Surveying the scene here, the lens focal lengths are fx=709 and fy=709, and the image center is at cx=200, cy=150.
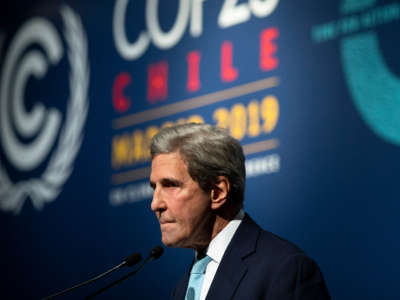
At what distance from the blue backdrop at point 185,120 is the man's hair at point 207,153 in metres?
0.80

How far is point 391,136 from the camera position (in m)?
3.04

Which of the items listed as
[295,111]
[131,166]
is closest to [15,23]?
[131,166]

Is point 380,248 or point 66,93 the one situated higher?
point 66,93

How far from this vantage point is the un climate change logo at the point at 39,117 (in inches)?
185

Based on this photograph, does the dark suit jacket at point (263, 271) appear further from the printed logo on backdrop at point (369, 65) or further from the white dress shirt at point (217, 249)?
the printed logo on backdrop at point (369, 65)

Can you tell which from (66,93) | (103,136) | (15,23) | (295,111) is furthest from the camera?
(15,23)

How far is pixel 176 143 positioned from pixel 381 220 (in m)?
1.03

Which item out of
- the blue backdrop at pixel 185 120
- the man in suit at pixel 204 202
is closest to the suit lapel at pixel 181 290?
the man in suit at pixel 204 202

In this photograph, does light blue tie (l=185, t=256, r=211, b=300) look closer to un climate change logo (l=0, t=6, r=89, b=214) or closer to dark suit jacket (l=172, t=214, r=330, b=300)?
dark suit jacket (l=172, t=214, r=330, b=300)

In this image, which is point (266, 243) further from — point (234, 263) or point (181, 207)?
point (181, 207)

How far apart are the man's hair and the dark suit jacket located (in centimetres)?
18

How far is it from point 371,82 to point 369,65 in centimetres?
9

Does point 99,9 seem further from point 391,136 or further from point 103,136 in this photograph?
point 391,136

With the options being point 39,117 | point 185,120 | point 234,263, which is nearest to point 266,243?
point 234,263
